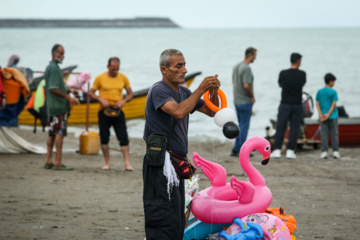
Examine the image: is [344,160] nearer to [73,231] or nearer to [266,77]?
[73,231]

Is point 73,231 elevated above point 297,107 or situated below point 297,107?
below

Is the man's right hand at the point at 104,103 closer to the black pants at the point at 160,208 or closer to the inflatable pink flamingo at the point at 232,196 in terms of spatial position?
the inflatable pink flamingo at the point at 232,196

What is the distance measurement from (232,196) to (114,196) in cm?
287

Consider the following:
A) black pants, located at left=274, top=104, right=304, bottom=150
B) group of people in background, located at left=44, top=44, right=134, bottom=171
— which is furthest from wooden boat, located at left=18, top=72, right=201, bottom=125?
group of people in background, located at left=44, top=44, right=134, bottom=171

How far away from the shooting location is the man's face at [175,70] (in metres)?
4.61

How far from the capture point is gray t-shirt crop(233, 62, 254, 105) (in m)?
11.1

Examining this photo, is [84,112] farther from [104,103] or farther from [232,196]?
[232,196]

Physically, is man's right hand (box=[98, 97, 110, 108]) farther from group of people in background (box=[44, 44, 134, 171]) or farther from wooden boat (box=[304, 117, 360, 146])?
wooden boat (box=[304, 117, 360, 146])

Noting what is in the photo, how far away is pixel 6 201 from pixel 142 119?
1315 cm

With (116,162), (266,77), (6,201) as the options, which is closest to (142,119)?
(116,162)

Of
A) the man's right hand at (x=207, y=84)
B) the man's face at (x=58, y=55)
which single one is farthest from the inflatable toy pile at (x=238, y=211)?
the man's face at (x=58, y=55)

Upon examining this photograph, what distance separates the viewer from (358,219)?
6648mm

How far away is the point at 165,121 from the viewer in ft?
15.1

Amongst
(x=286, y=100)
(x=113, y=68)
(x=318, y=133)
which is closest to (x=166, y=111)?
(x=113, y=68)
